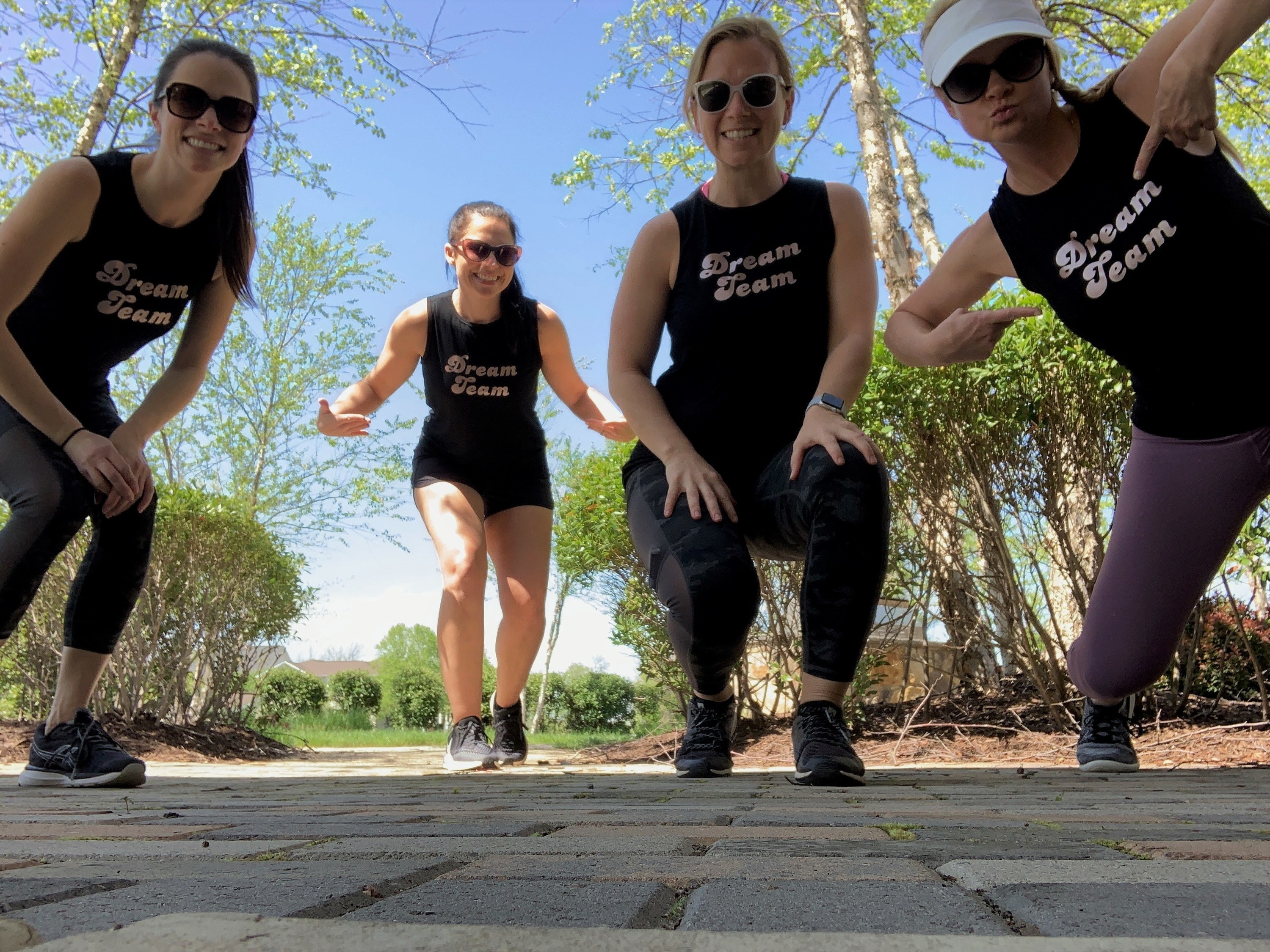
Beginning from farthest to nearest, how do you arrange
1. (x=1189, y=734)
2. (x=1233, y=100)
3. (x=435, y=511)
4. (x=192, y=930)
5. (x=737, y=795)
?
(x=1233, y=100) → (x=1189, y=734) → (x=435, y=511) → (x=737, y=795) → (x=192, y=930)

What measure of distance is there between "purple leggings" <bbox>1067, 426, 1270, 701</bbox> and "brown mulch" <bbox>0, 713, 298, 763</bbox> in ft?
21.8

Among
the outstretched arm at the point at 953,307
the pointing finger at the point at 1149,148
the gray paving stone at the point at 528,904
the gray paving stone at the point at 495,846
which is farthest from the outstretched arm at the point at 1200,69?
the gray paving stone at the point at 528,904

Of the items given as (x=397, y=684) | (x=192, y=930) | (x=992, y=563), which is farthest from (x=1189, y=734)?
(x=397, y=684)

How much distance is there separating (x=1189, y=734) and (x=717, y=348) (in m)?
3.28

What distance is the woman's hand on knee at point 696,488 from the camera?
2688 mm

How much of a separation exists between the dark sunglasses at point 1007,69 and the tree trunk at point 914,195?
8.27 m

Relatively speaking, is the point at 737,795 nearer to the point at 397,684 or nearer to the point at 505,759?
the point at 505,759

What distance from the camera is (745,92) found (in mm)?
2895

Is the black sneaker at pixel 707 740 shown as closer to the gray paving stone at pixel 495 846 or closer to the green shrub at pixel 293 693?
the gray paving stone at pixel 495 846

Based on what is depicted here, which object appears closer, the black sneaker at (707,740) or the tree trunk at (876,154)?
the black sneaker at (707,740)

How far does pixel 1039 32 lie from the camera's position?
2.48m

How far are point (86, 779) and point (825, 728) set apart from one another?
6.89 ft

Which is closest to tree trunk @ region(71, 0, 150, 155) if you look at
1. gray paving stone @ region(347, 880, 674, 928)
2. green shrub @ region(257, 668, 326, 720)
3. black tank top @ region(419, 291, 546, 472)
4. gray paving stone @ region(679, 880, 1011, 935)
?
black tank top @ region(419, 291, 546, 472)

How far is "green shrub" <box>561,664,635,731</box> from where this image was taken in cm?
2283
